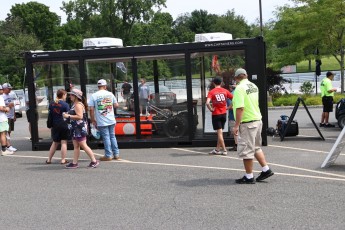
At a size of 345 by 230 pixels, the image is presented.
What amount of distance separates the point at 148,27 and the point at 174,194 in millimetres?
52566

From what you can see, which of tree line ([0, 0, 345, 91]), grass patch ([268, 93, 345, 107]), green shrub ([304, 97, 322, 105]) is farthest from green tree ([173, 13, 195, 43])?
green shrub ([304, 97, 322, 105])

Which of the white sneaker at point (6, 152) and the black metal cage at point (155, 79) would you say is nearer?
the black metal cage at point (155, 79)

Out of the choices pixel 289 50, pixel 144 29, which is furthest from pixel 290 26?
pixel 144 29

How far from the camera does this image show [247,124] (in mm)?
7258

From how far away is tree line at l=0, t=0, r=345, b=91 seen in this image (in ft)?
82.9

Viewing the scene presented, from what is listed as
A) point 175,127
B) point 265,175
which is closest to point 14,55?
point 175,127

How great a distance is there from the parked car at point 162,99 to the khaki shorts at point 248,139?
174 inches

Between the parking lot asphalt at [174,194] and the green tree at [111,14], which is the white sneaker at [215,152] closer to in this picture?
the parking lot asphalt at [174,194]

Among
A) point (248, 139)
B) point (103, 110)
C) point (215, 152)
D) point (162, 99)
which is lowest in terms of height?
point (215, 152)

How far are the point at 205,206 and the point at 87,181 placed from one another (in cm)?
259

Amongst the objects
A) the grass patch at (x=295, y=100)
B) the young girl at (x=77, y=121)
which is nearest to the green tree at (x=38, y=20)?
the grass patch at (x=295, y=100)

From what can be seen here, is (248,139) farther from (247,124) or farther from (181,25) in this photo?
(181,25)

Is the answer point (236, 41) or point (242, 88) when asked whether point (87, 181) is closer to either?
point (242, 88)

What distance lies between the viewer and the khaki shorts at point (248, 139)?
7211 millimetres
